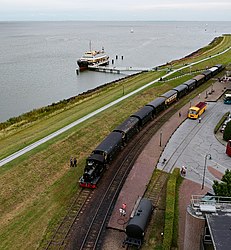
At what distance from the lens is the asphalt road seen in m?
37.3

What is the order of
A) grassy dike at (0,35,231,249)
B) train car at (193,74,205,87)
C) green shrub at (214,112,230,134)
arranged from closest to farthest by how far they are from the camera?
grassy dike at (0,35,231,249)
green shrub at (214,112,230,134)
train car at (193,74,205,87)

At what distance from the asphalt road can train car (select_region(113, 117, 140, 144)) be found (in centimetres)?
528

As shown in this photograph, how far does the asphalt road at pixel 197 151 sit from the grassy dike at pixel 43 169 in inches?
432

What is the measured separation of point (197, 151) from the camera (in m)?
42.1

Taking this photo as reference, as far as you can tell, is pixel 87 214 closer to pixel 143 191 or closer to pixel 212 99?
pixel 143 191

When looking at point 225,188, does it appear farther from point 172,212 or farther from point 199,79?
point 199,79

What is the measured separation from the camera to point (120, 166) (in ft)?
125

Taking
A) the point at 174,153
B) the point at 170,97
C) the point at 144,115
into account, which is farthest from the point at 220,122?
the point at 174,153

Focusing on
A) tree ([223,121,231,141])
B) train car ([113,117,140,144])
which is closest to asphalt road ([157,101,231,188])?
tree ([223,121,231,141])

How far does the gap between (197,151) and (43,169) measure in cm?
2031

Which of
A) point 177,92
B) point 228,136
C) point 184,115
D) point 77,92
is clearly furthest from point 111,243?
point 77,92

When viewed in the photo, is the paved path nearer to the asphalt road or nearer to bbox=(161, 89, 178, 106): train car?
the asphalt road

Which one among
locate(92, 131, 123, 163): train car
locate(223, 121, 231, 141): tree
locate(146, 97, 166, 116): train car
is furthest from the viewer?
locate(146, 97, 166, 116): train car

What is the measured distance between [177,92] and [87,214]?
39.7 m
